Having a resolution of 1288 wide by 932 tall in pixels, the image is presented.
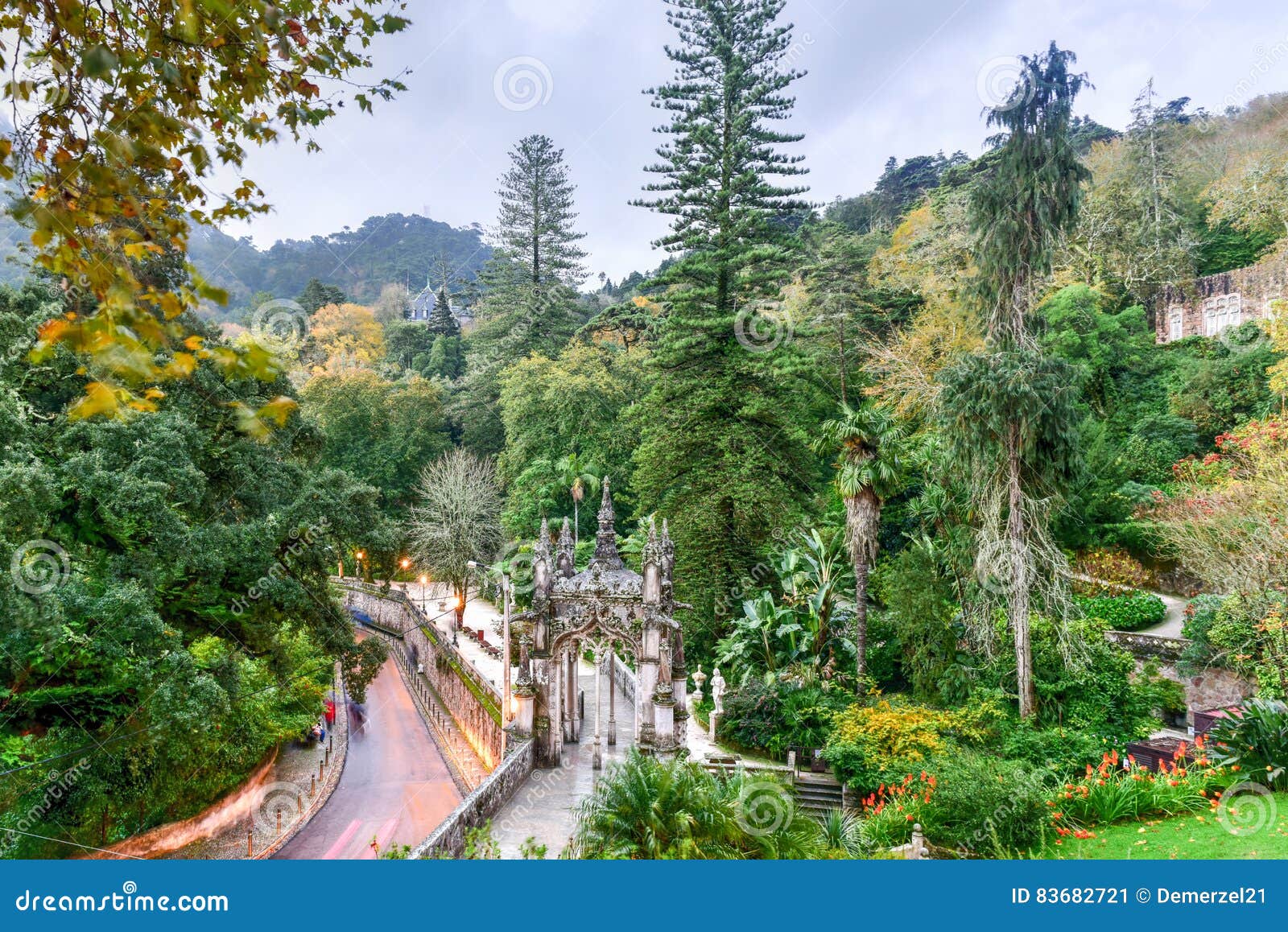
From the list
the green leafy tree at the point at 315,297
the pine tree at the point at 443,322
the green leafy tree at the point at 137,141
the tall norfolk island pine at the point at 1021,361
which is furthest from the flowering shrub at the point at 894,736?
the green leafy tree at the point at 315,297

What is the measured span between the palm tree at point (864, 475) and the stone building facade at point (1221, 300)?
49.8ft

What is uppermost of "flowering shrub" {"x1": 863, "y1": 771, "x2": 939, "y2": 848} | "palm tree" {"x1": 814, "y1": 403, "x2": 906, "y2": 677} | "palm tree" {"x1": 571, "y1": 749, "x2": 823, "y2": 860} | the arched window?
the arched window

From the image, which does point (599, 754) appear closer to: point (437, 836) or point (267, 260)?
point (437, 836)

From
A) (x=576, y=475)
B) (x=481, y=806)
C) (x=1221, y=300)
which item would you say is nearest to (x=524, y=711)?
(x=481, y=806)

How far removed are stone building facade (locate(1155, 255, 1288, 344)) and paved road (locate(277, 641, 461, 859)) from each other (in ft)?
87.1

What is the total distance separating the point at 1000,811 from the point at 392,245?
274 ft

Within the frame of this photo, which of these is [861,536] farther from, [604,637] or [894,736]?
[604,637]

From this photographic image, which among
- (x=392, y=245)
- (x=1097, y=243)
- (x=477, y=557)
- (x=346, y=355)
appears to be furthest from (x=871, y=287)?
(x=392, y=245)

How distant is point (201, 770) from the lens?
588 inches

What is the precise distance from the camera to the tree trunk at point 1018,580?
12.7 metres

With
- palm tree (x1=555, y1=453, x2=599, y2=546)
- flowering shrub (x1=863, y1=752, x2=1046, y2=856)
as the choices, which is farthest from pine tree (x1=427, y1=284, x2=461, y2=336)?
flowering shrub (x1=863, y1=752, x2=1046, y2=856)

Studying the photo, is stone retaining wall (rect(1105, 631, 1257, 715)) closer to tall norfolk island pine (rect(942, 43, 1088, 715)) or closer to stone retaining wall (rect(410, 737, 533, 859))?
tall norfolk island pine (rect(942, 43, 1088, 715))

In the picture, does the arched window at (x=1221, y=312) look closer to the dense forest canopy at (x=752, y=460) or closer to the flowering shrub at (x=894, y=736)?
the dense forest canopy at (x=752, y=460)

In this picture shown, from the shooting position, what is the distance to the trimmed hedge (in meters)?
15.5
